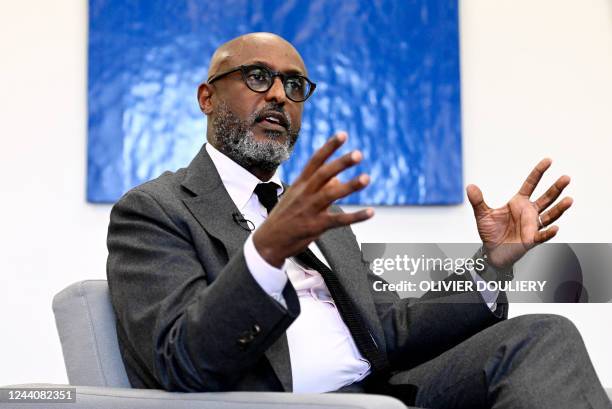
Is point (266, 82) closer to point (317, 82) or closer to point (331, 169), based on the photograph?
point (331, 169)

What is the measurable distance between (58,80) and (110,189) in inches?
18.3

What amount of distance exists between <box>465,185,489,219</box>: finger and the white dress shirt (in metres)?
0.17

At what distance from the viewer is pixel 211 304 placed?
1455mm

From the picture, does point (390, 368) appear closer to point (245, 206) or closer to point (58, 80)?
point (245, 206)

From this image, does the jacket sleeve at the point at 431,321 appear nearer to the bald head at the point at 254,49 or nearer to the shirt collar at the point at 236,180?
the shirt collar at the point at 236,180

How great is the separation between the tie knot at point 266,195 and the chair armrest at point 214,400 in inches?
25.6

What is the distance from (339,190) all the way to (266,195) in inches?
29.5

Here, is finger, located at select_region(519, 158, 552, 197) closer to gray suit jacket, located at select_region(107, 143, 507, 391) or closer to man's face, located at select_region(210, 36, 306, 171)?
gray suit jacket, located at select_region(107, 143, 507, 391)

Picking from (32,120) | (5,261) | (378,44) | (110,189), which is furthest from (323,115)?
(5,261)

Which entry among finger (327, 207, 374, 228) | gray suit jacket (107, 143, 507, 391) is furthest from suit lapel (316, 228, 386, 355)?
finger (327, 207, 374, 228)

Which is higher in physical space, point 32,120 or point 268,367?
point 32,120

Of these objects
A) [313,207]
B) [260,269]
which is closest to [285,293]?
[260,269]

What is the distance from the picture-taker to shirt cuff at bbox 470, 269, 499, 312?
188cm

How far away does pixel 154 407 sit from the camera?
4.79ft
